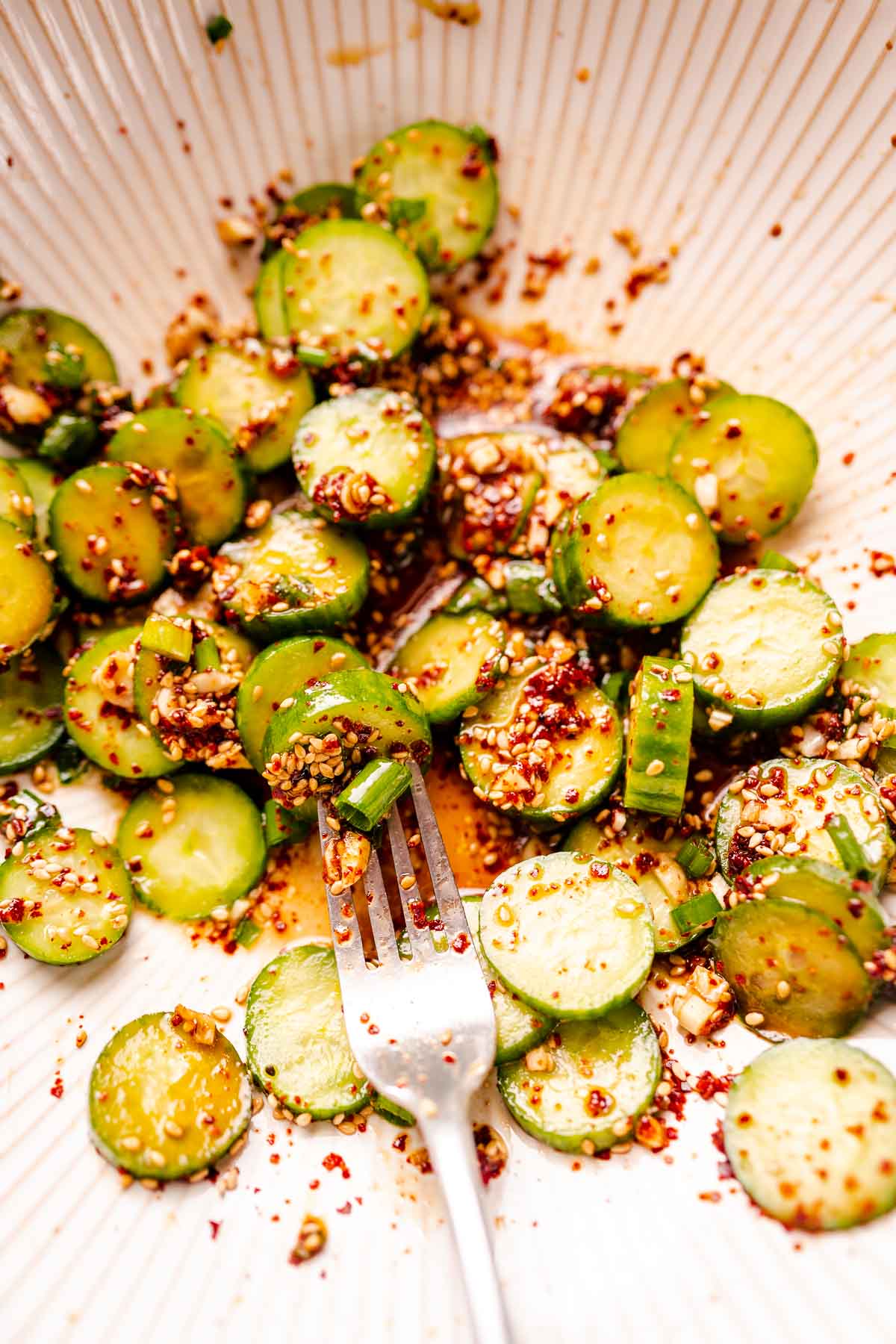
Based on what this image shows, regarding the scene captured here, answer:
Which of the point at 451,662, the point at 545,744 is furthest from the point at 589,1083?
the point at 451,662

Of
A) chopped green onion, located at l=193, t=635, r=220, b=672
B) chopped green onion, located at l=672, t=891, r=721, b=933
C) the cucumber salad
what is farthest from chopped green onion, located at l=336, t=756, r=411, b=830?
chopped green onion, located at l=672, t=891, r=721, b=933

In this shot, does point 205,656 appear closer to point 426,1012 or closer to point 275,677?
point 275,677

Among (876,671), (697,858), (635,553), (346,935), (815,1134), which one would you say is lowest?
(815,1134)

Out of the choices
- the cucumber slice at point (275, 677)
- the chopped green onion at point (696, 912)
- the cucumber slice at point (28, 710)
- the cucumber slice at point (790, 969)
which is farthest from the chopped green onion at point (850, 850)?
the cucumber slice at point (28, 710)

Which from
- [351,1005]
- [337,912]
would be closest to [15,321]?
[337,912]

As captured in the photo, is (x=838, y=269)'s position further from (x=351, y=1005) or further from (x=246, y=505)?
(x=351, y=1005)

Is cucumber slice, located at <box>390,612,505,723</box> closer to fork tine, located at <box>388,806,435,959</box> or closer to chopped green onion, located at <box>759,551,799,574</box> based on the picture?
fork tine, located at <box>388,806,435,959</box>
